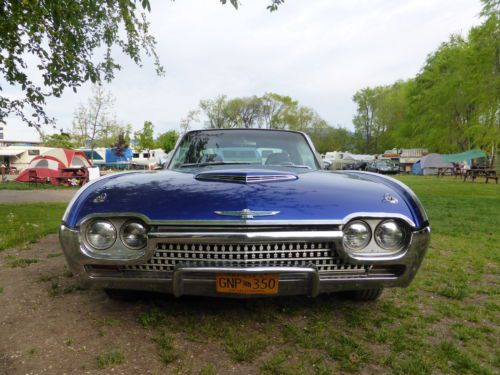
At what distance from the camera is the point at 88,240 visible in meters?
2.06

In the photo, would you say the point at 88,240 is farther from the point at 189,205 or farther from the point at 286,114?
the point at 286,114

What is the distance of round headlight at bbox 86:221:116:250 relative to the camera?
2035 millimetres

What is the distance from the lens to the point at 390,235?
81.6 inches

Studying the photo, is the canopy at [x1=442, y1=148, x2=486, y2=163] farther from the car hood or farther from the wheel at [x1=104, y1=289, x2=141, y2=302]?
the wheel at [x1=104, y1=289, x2=141, y2=302]

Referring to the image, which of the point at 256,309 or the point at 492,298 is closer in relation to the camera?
the point at 256,309

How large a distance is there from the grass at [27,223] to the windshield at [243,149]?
3.09 m

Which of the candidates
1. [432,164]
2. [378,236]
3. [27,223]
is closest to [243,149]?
[378,236]

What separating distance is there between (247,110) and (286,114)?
710 centimetres

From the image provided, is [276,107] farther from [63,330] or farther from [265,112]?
[63,330]

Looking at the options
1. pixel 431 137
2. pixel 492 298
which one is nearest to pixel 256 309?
pixel 492 298

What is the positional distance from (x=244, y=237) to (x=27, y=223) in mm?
5384

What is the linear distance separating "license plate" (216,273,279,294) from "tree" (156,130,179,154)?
60580 millimetres

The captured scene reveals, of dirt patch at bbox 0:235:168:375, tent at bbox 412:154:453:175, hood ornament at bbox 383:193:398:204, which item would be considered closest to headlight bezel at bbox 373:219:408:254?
hood ornament at bbox 383:193:398:204

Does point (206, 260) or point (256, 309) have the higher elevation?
point (206, 260)
